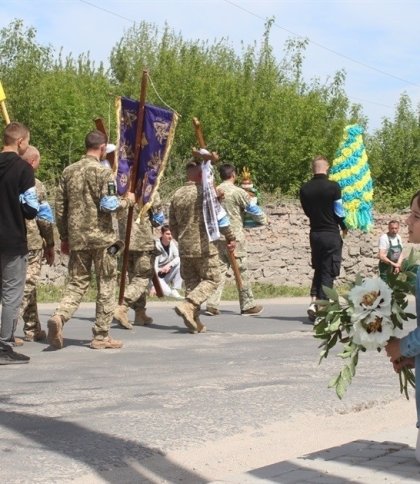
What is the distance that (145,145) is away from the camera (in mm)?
12562

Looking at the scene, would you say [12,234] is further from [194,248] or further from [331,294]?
[331,294]

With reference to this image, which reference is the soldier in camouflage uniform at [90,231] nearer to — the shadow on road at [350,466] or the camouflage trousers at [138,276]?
the camouflage trousers at [138,276]

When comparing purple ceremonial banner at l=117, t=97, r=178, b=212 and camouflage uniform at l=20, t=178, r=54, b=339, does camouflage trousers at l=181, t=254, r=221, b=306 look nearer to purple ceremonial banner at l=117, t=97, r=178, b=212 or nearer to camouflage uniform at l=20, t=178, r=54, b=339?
purple ceremonial banner at l=117, t=97, r=178, b=212

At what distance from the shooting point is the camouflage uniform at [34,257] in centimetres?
1124

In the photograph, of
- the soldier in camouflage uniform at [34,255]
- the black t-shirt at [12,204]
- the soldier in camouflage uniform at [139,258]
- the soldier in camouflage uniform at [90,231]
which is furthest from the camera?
the soldier in camouflage uniform at [139,258]

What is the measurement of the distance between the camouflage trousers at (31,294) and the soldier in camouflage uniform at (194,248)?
1.71m

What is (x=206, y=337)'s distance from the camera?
12.3m

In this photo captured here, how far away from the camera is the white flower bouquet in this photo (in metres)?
5.43

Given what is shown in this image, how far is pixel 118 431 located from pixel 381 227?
22.8 meters

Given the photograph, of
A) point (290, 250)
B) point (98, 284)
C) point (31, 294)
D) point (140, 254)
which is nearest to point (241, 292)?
point (140, 254)

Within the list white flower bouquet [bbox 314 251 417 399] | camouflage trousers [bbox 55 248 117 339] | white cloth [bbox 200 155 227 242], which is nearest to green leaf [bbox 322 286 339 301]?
white flower bouquet [bbox 314 251 417 399]

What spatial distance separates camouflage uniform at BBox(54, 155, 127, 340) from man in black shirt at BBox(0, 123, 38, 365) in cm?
107

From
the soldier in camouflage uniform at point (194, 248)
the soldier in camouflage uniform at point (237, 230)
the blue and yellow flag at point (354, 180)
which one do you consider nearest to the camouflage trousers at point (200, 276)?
the soldier in camouflage uniform at point (194, 248)

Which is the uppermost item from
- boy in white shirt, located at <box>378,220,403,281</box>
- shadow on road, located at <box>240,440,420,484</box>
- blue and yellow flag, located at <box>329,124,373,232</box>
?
blue and yellow flag, located at <box>329,124,373,232</box>
